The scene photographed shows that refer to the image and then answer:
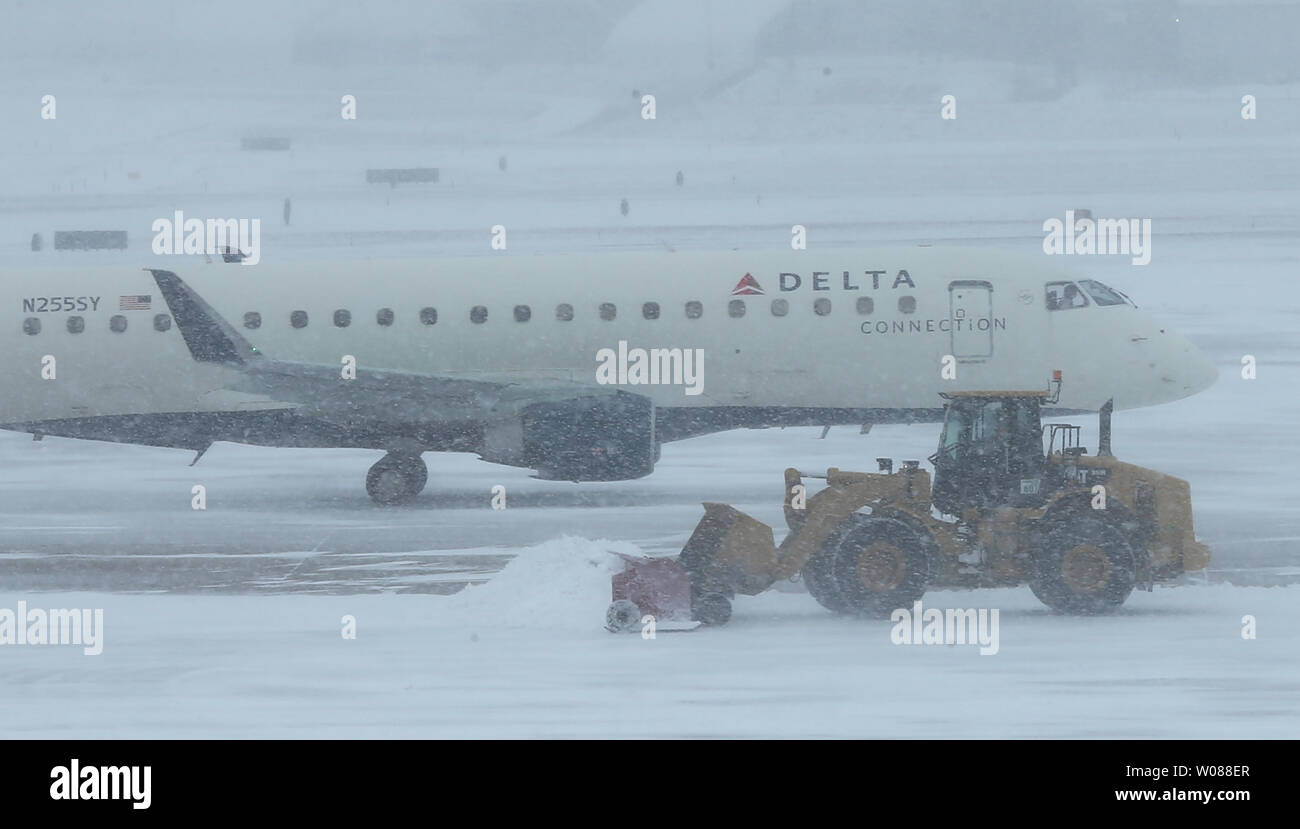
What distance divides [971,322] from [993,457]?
350 inches

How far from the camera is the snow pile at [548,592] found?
1474cm

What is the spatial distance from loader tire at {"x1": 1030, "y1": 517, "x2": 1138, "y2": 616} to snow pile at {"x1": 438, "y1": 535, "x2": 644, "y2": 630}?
394 centimetres

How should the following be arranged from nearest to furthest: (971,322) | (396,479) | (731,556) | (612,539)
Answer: (731,556), (612,539), (971,322), (396,479)

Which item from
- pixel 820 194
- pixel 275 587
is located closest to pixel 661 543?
pixel 275 587

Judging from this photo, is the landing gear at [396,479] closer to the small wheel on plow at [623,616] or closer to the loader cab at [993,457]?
the small wheel on plow at [623,616]

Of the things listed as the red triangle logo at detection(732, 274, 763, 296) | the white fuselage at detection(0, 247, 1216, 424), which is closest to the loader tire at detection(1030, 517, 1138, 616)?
the white fuselage at detection(0, 247, 1216, 424)

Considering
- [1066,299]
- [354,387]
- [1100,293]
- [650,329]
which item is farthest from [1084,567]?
[354,387]

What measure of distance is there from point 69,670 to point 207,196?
65453 millimetres

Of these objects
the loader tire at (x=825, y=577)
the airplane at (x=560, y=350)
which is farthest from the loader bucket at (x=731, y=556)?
the airplane at (x=560, y=350)

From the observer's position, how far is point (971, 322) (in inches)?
924

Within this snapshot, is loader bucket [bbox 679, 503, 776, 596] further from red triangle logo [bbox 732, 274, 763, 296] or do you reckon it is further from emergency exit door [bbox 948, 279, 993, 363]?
emergency exit door [bbox 948, 279, 993, 363]

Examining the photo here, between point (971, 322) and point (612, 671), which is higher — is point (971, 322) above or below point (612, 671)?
above

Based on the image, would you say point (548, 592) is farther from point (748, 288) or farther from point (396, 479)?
point (396, 479)

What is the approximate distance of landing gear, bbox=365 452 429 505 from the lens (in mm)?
Answer: 24797
